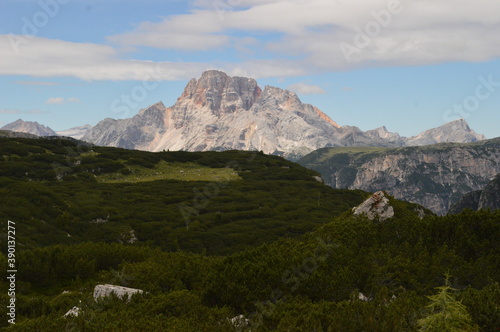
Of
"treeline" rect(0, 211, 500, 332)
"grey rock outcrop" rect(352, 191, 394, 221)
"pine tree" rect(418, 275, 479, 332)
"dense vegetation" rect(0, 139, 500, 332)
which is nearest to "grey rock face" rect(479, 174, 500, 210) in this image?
"grey rock outcrop" rect(352, 191, 394, 221)

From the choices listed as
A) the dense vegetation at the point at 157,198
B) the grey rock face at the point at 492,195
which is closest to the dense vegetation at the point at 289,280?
the dense vegetation at the point at 157,198

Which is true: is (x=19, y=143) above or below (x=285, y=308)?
above

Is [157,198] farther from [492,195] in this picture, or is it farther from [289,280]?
[492,195]

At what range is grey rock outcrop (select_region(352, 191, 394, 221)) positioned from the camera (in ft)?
86.9

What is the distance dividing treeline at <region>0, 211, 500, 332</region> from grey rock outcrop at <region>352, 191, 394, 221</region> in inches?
67.2

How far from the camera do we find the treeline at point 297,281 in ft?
43.4

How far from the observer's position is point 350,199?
90.6 meters

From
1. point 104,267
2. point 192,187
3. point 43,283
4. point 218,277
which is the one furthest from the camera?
Answer: point 192,187

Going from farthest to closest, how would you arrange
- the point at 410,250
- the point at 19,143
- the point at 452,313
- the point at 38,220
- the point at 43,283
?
the point at 19,143 < the point at 38,220 < the point at 43,283 < the point at 410,250 < the point at 452,313

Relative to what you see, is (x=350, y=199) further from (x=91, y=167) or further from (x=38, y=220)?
(x=38, y=220)

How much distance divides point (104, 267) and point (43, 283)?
360 cm

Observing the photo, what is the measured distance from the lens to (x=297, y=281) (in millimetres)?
16906

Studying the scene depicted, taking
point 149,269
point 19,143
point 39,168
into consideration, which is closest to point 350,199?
point 39,168

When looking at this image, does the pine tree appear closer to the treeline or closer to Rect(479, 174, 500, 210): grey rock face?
the treeline
